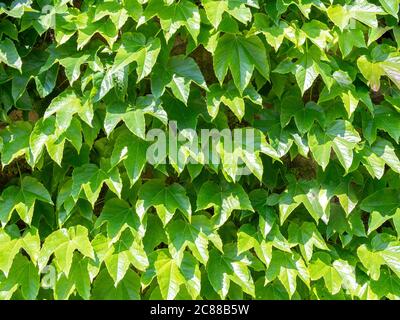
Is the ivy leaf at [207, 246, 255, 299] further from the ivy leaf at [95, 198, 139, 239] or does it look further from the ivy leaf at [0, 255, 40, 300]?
the ivy leaf at [0, 255, 40, 300]

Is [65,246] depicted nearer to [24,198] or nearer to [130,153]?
[24,198]

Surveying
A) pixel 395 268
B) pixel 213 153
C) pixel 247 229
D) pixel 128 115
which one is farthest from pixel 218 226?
pixel 395 268

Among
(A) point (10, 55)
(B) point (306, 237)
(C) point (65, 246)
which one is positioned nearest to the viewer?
(A) point (10, 55)

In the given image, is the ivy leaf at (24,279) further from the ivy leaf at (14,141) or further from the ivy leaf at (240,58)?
the ivy leaf at (240,58)

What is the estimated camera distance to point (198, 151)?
159cm

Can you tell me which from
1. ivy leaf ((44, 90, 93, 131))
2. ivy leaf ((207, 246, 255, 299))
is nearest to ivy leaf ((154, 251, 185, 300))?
ivy leaf ((207, 246, 255, 299))

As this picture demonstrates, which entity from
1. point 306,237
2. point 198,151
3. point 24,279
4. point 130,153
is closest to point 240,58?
point 198,151

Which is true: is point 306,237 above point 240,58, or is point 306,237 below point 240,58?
below

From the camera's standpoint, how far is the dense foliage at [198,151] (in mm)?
1553

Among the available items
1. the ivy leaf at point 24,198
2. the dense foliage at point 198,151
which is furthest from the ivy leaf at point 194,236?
the ivy leaf at point 24,198

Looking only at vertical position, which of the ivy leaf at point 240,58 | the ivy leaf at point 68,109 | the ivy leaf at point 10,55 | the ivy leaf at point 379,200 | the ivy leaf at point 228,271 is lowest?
the ivy leaf at point 228,271

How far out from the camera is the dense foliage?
1.55 meters

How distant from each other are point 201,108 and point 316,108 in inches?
15.2

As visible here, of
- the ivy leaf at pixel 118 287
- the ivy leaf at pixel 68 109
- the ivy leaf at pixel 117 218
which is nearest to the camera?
the ivy leaf at pixel 68 109
